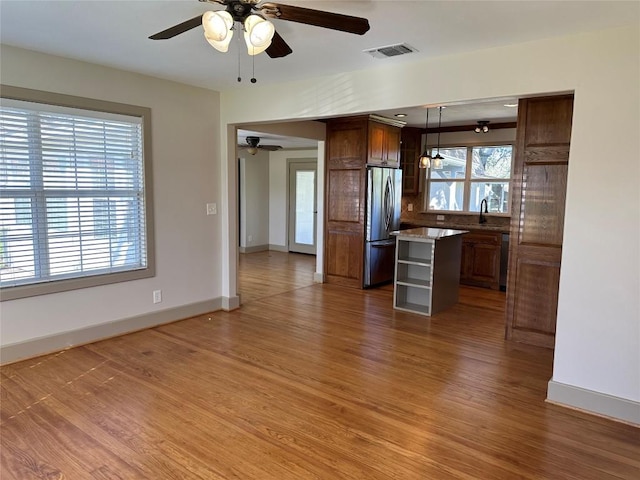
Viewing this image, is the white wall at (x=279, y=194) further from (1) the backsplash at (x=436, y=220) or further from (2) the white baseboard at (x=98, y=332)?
(2) the white baseboard at (x=98, y=332)

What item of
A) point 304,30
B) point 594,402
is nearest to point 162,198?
point 304,30

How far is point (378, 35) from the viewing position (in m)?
2.96

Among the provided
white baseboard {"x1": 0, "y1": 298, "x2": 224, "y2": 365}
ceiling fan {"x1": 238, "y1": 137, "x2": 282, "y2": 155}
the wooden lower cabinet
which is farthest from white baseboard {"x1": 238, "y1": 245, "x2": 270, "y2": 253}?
the wooden lower cabinet

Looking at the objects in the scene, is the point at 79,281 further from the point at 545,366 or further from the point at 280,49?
the point at 545,366

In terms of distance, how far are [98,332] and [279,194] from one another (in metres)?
6.08

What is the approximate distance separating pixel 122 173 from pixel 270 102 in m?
1.63

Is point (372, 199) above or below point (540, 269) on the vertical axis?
above

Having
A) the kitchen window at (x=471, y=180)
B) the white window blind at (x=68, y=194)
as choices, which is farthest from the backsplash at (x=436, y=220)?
the white window blind at (x=68, y=194)

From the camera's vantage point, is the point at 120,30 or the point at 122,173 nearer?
the point at 120,30

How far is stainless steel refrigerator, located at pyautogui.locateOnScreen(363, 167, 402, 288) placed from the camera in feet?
20.5

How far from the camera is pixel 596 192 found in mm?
2787

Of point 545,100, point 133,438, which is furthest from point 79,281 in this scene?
point 545,100

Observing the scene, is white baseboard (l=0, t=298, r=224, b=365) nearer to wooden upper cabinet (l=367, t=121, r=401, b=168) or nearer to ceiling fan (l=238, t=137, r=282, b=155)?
wooden upper cabinet (l=367, t=121, r=401, b=168)

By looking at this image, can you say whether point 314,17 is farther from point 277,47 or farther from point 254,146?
point 254,146
